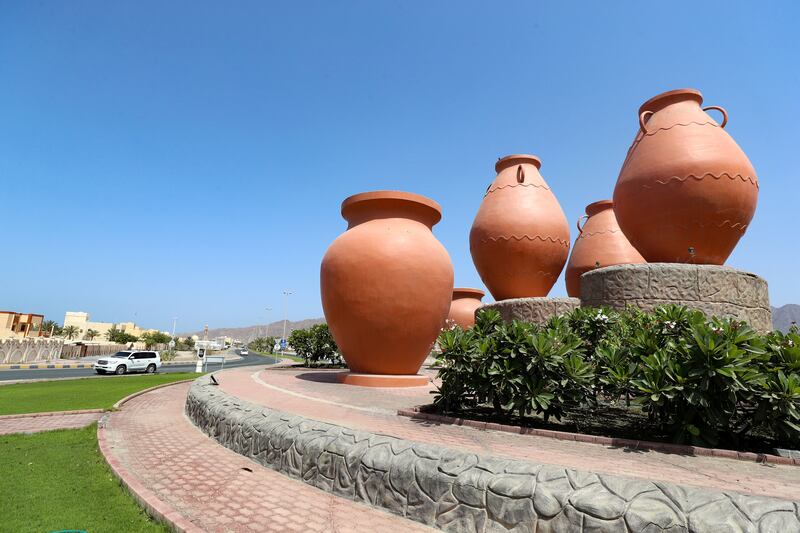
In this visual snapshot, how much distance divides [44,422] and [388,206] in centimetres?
747

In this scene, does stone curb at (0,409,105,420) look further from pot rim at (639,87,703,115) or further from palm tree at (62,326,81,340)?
palm tree at (62,326,81,340)

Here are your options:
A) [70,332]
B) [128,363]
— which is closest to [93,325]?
[70,332]

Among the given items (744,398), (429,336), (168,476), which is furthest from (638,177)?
(168,476)

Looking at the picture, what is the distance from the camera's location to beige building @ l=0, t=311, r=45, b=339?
42172 mm

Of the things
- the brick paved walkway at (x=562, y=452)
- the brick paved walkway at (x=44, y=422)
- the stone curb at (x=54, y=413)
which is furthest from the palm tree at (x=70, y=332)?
the brick paved walkway at (x=562, y=452)

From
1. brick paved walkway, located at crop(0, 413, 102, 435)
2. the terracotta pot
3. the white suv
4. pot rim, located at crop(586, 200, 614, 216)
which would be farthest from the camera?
the white suv

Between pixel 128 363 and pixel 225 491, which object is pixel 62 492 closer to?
pixel 225 491

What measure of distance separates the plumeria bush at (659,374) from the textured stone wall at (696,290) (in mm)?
3195

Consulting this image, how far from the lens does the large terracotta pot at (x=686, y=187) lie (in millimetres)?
9617

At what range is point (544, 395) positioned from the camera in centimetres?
503

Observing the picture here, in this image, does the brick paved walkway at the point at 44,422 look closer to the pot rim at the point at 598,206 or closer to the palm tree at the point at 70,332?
the pot rim at the point at 598,206

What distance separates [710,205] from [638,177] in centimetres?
158

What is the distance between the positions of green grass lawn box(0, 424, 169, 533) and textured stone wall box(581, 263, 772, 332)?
940cm

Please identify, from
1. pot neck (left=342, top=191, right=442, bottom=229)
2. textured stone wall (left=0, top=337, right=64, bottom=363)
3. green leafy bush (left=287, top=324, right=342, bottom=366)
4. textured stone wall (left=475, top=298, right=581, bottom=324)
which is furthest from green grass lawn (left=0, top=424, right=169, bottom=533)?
textured stone wall (left=0, top=337, right=64, bottom=363)
